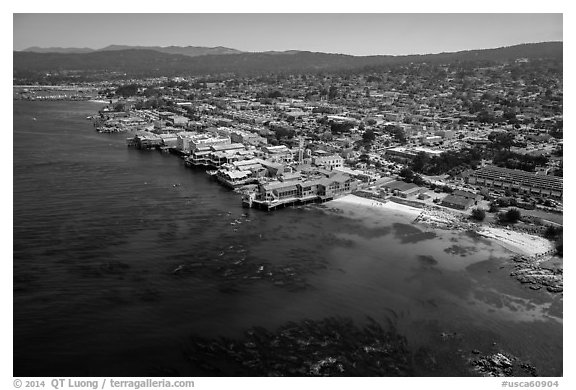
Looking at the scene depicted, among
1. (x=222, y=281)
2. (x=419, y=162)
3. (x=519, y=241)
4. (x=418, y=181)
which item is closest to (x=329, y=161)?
(x=419, y=162)

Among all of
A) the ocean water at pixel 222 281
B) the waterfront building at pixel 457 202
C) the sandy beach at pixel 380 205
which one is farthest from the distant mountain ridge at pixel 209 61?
the ocean water at pixel 222 281

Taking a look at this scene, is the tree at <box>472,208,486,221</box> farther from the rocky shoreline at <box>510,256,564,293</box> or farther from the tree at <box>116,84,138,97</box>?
the tree at <box>116,84,138,97</box>

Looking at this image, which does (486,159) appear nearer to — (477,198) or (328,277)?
(477,198)

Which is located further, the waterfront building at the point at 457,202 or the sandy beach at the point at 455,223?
the waterfront building at the point at 457,202

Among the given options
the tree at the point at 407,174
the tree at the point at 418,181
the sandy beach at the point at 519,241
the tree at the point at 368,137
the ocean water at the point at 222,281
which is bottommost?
the ocean water at the point at 222,281

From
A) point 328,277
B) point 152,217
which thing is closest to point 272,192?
point 152,217

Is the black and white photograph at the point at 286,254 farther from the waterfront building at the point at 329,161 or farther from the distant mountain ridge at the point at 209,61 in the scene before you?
the distant mountain ridge at the point at 209,61

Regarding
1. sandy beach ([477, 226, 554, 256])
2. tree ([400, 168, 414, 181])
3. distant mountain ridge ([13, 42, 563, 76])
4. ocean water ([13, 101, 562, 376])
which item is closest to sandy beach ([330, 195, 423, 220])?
ocean water ([13, 101, 562, 376])

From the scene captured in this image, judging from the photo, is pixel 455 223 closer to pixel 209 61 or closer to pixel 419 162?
pixel 419 162
